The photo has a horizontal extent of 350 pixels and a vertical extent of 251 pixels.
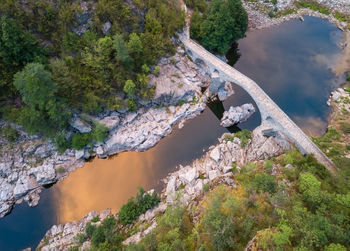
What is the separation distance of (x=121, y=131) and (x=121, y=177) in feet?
25.9

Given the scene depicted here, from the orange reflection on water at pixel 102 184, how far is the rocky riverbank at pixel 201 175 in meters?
1.70

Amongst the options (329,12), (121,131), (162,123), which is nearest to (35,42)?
(121,131)

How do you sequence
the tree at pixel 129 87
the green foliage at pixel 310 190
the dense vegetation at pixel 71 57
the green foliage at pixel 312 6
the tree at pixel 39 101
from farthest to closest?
the green foliage at pixel 312 6, the tree at pixel 129 87, the dense vegetation at pixel 71 57, the tree at pixel 39 101, the green foliage at pixel 310 190

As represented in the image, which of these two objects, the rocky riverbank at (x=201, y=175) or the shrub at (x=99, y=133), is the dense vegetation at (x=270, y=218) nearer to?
the rocky riverbank at (x=201, y=175)

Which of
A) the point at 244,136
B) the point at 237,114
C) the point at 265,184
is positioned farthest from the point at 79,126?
the point at 265,184

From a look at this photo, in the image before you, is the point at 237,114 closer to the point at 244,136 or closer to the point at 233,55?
the point at 244,136

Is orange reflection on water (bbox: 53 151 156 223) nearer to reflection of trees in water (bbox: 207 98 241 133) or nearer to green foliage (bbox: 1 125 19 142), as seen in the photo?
green foliage (bbox: 1 125 19 142)

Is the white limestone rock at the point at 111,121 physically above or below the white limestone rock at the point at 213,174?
above

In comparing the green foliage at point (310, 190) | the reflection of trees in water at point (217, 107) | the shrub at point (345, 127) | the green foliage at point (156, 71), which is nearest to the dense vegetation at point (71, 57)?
the green foliage at point (156, 71)

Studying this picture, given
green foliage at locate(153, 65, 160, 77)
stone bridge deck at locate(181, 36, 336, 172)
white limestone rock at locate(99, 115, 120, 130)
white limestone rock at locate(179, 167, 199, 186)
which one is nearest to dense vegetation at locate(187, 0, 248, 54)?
stone bridge deck at locate(181, 36, 336, 172)

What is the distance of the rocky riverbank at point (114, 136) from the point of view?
31.8 m

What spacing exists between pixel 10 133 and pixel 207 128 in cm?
3281

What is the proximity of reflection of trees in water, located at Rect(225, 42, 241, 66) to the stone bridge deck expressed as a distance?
970cm

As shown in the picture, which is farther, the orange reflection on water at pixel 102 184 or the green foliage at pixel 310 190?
the orange reflection on water at pixel 102 184
